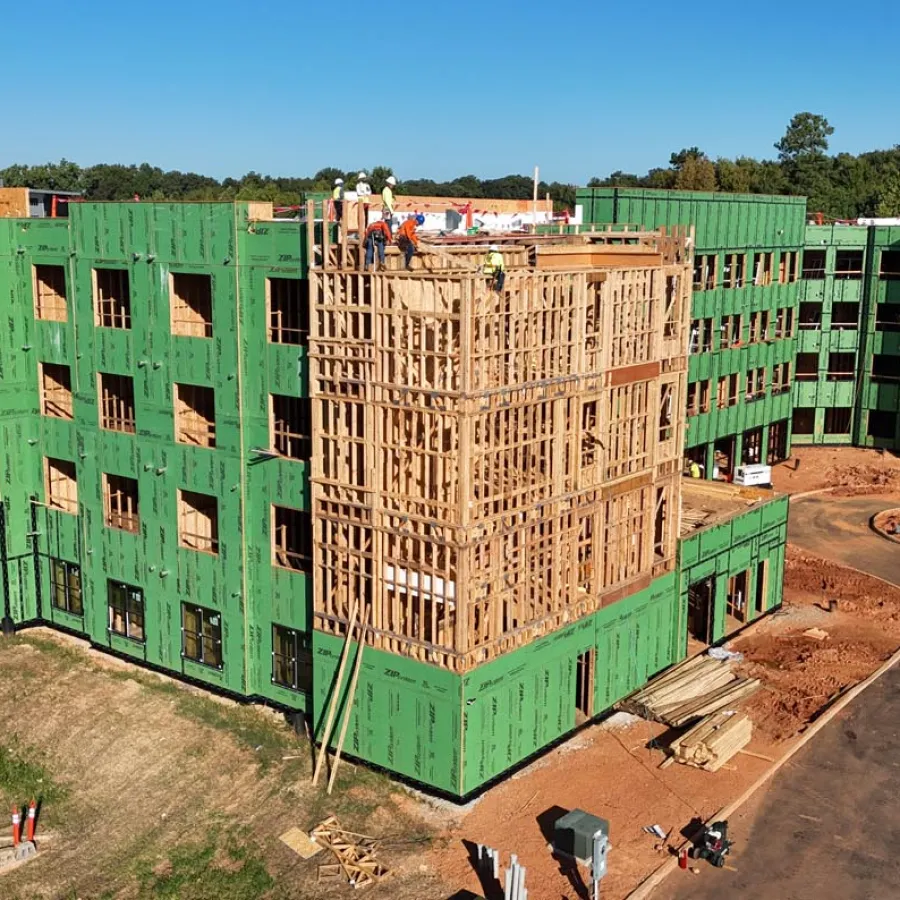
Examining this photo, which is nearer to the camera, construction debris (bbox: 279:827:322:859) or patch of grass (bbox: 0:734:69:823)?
construction debris (bbox: 279:827:322:859)

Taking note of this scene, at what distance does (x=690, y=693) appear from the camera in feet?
117

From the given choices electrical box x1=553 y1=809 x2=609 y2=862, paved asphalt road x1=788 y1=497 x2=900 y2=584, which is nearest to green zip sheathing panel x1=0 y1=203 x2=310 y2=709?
electrical box x1=553 y1=809 x2=609 y2=862

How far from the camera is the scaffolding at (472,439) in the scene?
93.4 feet

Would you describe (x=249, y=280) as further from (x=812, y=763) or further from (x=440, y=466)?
(x=812, y=763)

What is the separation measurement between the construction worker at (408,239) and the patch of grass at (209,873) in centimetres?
1546

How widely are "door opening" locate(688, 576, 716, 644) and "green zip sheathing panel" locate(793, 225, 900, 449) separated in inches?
1296

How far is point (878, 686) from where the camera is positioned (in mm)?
37125

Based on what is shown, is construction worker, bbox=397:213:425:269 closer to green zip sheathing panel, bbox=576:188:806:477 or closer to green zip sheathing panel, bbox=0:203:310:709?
green zip sheathing panel, bbox=0:203:310:709

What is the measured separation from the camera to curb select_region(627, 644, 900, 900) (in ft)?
85.8

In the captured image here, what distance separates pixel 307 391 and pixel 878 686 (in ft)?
68.5

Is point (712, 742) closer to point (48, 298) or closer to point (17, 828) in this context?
point (17, 828)

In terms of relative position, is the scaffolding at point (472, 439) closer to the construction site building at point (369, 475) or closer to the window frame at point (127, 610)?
the construction site building at point (369, 475)

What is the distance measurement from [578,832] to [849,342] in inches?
2055

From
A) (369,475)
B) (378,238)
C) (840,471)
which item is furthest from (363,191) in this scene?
(840,471)
